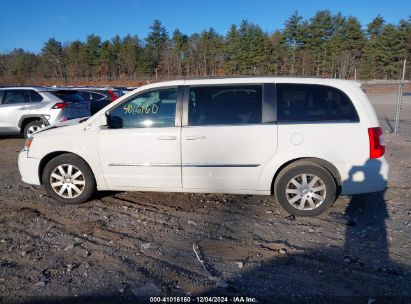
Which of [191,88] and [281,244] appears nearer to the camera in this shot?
[281,244]

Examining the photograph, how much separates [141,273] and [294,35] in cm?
6710

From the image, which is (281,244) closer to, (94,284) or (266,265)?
(266,265)

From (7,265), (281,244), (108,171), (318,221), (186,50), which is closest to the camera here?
(7,265)

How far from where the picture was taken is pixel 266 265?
3.63m

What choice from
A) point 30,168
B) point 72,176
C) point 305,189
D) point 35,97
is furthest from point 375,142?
point 35,97

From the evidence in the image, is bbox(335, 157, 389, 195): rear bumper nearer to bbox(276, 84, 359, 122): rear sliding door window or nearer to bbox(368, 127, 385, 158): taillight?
bbox(368, 127, 385, 158): taillight

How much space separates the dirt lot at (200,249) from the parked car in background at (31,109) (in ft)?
17.4

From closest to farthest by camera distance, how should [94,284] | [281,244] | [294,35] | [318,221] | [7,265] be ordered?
[94,284], [7,265], [281,244], [318,221], [294,35]

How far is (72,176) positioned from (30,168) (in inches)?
25.7

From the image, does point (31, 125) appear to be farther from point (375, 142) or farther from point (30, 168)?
point (375, 142)

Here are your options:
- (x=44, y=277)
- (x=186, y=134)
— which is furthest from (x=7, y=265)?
(x=186, y=134)

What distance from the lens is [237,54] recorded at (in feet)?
217

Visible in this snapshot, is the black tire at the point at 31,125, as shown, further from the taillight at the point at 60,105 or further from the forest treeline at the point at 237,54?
the forest treeline at the point at 237,54

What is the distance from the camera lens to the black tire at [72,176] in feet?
17.0
